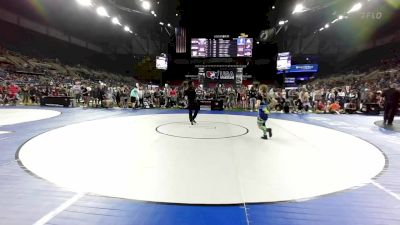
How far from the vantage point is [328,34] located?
117 feet

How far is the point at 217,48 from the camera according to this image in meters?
25.5

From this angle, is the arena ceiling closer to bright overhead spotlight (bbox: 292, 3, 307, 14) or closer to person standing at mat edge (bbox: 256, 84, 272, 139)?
bright overhead spotlight (bbox: 292, 3, 307, 14)

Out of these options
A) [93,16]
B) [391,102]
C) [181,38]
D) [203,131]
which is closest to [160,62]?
[181,38]

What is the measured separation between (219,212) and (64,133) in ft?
19.5

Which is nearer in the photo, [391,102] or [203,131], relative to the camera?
[203,131]

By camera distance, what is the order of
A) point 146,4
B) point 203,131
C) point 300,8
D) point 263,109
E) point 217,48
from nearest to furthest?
point 263,109
point 203,131
point 300,8
point 146,4
point 217,48

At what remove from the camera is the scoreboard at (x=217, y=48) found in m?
25.5

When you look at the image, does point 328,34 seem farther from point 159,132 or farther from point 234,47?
point 159,132

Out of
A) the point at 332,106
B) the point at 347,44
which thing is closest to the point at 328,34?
the point at 347,44

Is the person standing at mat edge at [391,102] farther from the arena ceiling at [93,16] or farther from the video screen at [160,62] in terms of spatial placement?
the video screen at [160,62]

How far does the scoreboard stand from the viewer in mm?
25516

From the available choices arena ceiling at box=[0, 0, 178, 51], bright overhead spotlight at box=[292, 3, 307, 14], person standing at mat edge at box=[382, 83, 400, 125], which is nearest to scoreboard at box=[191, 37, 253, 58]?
arena ceiling at box=[0, 0, 178, 51]

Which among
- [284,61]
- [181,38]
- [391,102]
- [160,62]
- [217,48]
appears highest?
[181,38]

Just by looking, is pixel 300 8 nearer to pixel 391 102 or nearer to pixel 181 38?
pixel 181 38
